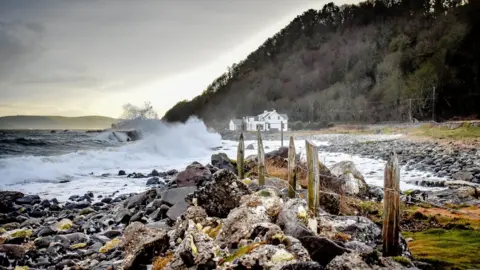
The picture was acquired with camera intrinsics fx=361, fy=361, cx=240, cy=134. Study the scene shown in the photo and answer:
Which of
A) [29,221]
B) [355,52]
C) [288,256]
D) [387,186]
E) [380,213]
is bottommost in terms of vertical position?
[29,221]

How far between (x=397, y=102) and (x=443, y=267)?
8084 cm

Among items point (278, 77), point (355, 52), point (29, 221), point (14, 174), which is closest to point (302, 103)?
point (355, 52)

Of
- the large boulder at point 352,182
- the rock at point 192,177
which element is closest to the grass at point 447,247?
the large boulder at point 352,182

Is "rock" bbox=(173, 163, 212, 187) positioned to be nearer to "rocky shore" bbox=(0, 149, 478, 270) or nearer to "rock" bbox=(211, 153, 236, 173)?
"rocky shore" bbox=(0, 149, 478, 270)

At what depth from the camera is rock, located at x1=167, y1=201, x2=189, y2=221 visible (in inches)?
352

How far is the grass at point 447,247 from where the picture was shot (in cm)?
472

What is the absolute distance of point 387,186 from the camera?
4.77 m

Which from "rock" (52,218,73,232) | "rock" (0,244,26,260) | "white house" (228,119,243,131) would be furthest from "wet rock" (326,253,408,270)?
"white house" (228,119,243,131)

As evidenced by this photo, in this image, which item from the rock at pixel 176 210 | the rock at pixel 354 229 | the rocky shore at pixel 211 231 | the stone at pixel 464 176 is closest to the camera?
the rocky shore at pixel 211 231

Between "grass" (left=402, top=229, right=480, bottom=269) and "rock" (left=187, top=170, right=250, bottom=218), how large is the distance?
10.7 ft

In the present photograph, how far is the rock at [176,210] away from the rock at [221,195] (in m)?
1.56

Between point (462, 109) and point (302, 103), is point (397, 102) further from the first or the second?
point (302, 103)

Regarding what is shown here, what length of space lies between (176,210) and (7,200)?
376 inches

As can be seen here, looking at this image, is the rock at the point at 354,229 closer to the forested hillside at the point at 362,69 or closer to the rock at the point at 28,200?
the rock at the point at 28,200
